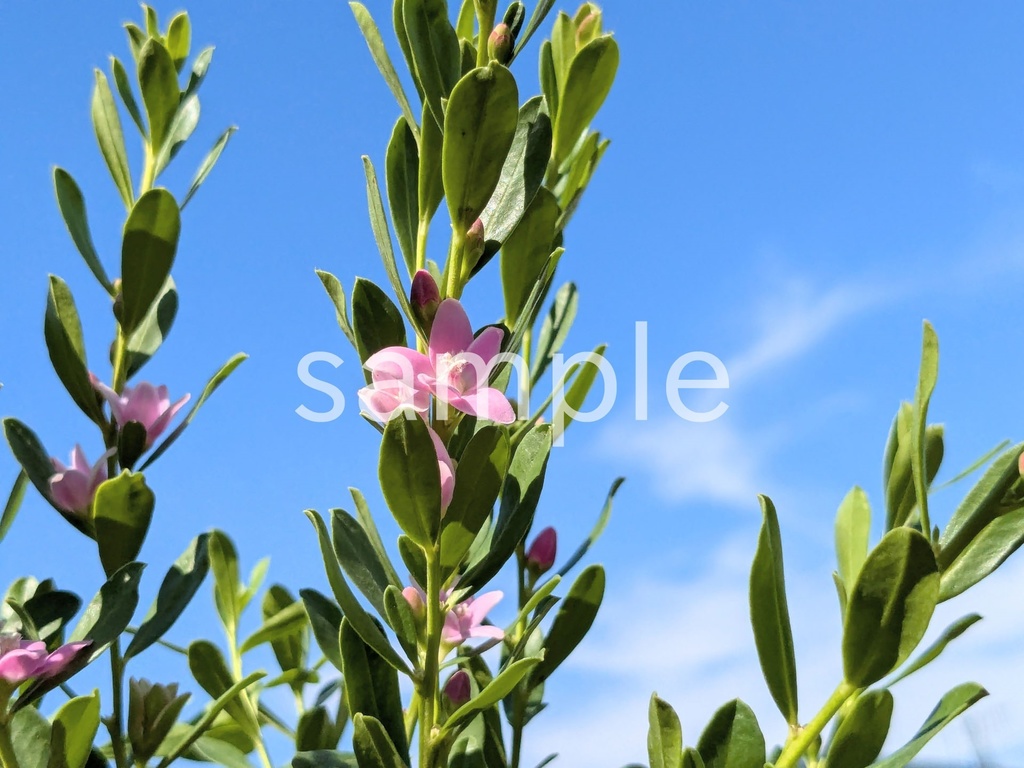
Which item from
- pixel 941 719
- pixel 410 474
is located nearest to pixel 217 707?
pixel 410 474

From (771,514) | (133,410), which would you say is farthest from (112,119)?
(771,514)

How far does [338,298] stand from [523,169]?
0.26 m

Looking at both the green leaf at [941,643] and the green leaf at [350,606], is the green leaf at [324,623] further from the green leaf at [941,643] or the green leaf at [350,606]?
the green leaf at [941,643]

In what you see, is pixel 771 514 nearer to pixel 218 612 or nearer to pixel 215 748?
pixel 215 748

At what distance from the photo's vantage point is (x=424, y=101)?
1.24m

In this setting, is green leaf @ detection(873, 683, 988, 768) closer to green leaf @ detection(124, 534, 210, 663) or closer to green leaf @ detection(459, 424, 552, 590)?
green leaf @ detection(459, 424, 552, 590)

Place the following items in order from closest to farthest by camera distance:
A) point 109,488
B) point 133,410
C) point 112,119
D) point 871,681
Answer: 1. point 871,681
2. point 109,488
3. point 133,410
4. point 112,119

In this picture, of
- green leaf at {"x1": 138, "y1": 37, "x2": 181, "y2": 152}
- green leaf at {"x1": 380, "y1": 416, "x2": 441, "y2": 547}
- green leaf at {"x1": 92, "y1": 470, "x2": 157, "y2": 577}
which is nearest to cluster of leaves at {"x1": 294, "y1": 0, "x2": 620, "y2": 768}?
green leaf at {"x1": 380, "y1": 416, "x2": 441, "y2": 547}

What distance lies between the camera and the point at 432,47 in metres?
1.21

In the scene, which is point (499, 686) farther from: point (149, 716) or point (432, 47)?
point (432, 47)

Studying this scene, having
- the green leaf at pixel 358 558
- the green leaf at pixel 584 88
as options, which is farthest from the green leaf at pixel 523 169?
the green leaf at pixel 358 558

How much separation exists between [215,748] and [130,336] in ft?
1.92

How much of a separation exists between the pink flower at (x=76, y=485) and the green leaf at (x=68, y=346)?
0.07 metres

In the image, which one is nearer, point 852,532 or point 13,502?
point 852,532
